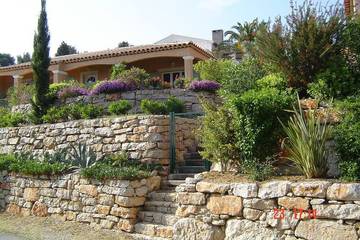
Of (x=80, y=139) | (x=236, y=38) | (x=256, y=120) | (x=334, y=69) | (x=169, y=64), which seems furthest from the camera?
(x=236, y=38)

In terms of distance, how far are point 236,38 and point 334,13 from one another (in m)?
20.9

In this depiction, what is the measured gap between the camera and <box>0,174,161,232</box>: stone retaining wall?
9.20 meters

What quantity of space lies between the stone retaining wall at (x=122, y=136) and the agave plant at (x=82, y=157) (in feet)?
0.66

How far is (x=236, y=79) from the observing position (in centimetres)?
1100

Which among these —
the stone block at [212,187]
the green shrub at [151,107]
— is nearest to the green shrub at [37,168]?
the green shrub at [151,107]

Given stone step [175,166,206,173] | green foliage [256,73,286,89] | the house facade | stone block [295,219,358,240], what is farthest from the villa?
stone block [295,219,358,240]

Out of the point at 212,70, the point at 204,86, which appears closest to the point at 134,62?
the point at 212,70

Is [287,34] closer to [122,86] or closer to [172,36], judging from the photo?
[122,86]

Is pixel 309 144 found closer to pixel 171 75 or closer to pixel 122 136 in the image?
pixel 122 136

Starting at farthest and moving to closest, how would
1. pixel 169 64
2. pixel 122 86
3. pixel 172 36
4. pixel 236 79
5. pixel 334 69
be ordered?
pixel 172 36
pixel 169 64
pixel 122 86
pixel 236 79
pixel 334 69

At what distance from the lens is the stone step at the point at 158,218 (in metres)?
8.52

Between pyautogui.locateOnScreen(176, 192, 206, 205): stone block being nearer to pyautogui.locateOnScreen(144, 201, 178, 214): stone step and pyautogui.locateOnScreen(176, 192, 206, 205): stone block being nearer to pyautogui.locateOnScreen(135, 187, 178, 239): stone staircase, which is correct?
pyautogui.locateOnScreen(135, 187, 178, 239): stone staircase

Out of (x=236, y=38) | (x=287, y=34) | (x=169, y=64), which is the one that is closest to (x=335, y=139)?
(x=287, y=34)

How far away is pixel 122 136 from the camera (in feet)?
35.4
